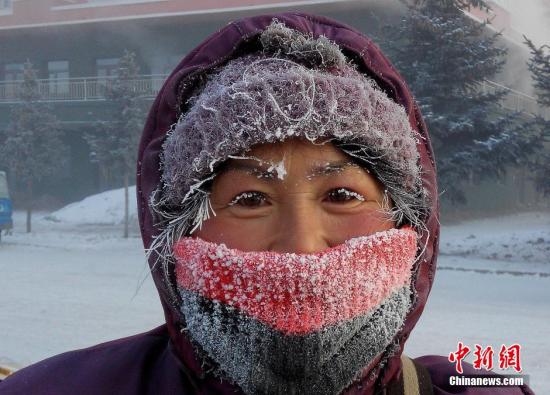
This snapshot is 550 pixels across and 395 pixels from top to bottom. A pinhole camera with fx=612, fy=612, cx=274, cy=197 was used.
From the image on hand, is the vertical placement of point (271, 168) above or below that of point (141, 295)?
above

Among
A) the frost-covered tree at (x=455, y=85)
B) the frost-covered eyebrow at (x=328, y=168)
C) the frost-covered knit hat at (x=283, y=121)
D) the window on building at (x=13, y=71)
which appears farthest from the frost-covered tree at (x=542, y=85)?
the window on building at (x=13, y=71)

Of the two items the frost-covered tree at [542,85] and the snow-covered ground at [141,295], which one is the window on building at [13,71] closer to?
the snow-covered ground at [141,295]

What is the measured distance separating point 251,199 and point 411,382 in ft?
2.02

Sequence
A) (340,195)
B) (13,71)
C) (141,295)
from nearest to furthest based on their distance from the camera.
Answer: (340,195), (141,295), (13,71)

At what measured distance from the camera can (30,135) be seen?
838 inches

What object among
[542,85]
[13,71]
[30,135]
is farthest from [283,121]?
[13,71]

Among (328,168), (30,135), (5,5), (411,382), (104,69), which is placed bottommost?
(411,382)

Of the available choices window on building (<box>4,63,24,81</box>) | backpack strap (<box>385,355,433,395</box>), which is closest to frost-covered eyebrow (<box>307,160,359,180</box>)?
backpack strap (<box>385,355,433,395</box>)

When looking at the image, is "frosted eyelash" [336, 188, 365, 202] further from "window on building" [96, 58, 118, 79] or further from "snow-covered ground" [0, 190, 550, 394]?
"window on building" [96, 58, 118, 79]

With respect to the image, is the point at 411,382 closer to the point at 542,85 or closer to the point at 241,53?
the point at 241,53

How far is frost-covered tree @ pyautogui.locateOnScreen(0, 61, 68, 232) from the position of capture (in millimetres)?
21078

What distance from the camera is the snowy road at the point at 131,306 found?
5953 millimetres

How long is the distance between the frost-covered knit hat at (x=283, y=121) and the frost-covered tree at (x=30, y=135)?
21.0 meters

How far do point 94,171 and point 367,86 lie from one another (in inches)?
1006
